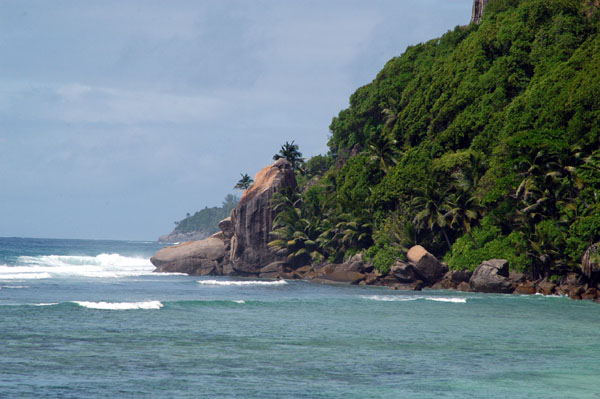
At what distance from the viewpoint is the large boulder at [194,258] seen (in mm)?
68125

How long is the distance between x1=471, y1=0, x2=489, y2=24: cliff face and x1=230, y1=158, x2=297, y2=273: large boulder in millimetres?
32122

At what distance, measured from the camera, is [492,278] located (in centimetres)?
4497

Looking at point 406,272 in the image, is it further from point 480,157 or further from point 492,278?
point 480,157

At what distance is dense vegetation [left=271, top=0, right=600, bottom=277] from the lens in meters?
43.4

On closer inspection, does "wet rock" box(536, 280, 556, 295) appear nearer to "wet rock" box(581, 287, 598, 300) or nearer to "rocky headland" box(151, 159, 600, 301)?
"rocky headland" box(151, 159, 600, 301)

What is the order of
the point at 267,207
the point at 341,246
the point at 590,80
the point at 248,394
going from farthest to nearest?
the point at 267,207
the point at 341,246
the point at 590,80
the point at 248,394

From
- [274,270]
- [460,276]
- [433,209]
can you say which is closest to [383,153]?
[433,209]

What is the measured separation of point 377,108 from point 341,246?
19691 millimetres

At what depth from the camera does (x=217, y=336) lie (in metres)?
24.4

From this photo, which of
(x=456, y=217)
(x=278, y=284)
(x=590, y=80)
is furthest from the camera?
(x=278, y=284)

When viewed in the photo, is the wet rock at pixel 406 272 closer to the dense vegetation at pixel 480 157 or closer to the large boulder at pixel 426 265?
the large boulder at pixel 426 265

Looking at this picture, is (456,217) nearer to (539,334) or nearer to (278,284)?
(278,284)

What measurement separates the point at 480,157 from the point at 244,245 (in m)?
26.3

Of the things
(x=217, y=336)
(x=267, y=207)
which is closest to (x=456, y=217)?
(x=267, y=207)
